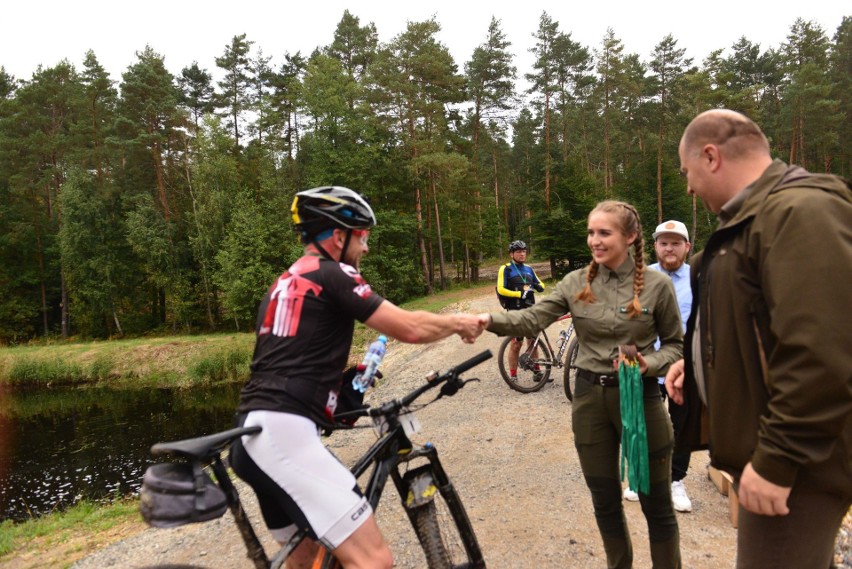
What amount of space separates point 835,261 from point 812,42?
4584 centimetres

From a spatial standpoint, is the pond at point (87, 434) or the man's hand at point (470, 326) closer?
the man's hand at point (470, 326)

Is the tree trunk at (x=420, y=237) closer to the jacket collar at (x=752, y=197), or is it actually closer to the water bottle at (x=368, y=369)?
the water bottle at (x=368, y=369)

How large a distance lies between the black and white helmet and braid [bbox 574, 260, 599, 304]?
1.32 metres

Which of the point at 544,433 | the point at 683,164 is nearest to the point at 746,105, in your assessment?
the point at 544,433

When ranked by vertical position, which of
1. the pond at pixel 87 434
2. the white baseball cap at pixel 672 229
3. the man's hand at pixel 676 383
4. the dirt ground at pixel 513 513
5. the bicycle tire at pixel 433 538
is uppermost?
the white baseball cap at pixel 672 229

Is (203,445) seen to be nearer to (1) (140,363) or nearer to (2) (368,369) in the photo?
(2) (368,369)

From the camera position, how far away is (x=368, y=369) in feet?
7.75

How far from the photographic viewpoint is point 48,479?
10.9 m

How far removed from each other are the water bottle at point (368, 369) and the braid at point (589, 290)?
116 centimetres

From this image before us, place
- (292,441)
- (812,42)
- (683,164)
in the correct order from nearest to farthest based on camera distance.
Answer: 1. (683,164)
2. (292,441)
3. (812,42)

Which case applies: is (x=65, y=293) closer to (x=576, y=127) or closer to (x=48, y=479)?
(x=48, y=479)

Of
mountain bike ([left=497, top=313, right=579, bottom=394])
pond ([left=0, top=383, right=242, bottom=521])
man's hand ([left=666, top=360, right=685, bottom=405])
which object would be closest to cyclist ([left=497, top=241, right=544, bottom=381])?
mountain bike ([left=497, top=313, right=579, bottom=394])

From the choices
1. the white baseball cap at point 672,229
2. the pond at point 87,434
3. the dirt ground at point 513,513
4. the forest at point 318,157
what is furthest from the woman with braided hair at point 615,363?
the forest at point 318,157

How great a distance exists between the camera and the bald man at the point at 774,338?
1288mm
